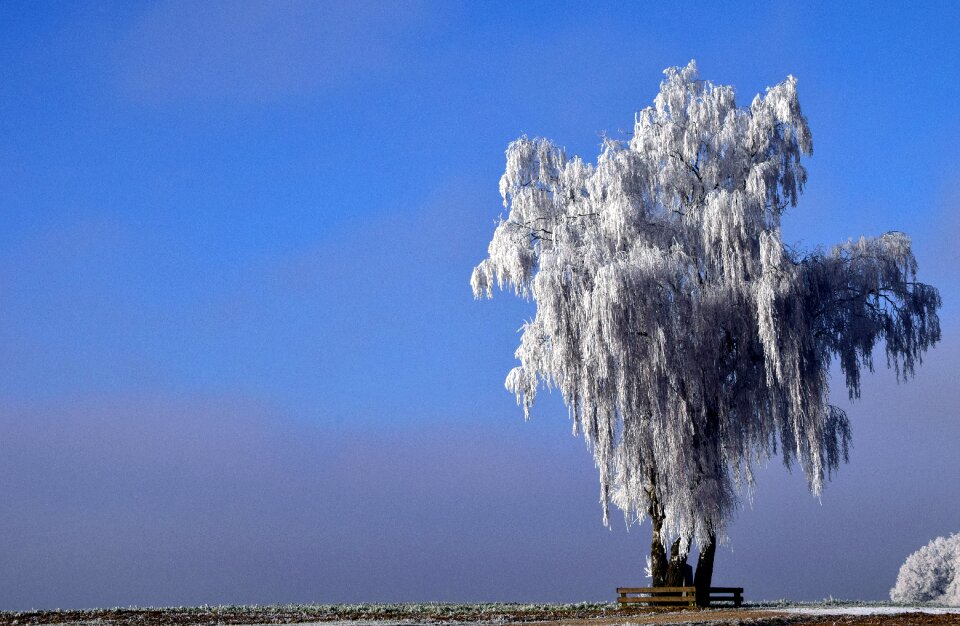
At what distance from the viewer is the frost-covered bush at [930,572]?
41.5 meters

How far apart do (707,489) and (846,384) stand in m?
5.85

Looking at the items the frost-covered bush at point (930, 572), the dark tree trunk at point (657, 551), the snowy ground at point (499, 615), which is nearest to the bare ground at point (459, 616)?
the snowy ground at point (499, 615)

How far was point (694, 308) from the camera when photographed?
24875 millimetres

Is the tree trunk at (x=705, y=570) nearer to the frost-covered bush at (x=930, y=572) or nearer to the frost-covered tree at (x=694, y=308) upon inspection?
the frost-covered tree at (x=694, y=308)

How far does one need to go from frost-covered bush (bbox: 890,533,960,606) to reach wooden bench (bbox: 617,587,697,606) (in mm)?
21286

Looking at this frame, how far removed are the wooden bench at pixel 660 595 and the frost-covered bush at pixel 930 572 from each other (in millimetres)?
21286

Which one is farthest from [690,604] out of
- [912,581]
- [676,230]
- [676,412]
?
[912,581]

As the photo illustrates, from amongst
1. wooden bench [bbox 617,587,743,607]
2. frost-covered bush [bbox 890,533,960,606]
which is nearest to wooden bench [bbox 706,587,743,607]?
wooden bench [bbox 617,587,743,607]

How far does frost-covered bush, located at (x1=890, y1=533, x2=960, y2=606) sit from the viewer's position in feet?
136

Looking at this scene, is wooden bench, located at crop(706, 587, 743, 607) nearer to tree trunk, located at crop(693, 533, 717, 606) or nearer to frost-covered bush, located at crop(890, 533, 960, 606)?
tree trunk, located at crop(693, 533, 717, 606)

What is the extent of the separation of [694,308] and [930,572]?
2506 cm

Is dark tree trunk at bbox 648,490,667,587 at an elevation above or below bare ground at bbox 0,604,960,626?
above

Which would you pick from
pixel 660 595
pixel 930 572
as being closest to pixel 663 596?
pixel 660 595

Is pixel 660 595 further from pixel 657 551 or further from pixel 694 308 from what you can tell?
pixel 694 308
